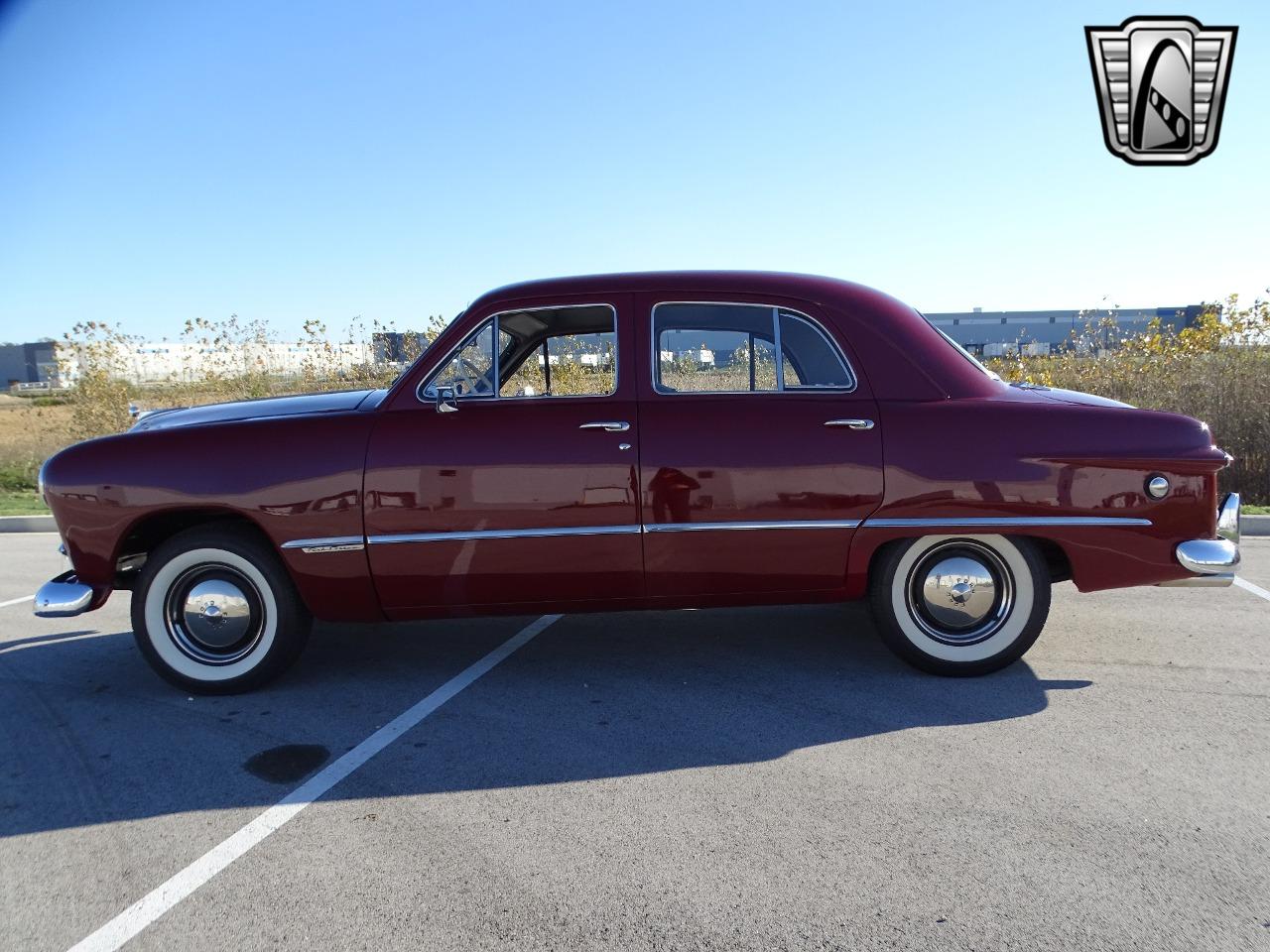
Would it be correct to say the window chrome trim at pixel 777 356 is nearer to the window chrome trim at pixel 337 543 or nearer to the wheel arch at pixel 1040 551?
the wheel arch at pixel 1040 551

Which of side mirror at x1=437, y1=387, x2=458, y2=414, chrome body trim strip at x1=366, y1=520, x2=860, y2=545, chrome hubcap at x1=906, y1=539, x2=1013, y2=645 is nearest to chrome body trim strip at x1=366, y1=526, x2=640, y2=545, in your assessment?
chrome body trim strip at x1=366, y1=520, x2=860, y2=545

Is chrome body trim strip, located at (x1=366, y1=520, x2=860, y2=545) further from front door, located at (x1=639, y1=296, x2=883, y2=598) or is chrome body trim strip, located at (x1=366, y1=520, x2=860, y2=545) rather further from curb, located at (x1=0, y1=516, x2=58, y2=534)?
curb, located at (x1=0, y1=516, x2=58, y2=534)

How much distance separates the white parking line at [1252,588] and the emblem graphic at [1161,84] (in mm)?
3743

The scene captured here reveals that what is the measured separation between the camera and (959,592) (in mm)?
4039

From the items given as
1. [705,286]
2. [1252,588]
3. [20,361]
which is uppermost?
[20,361]

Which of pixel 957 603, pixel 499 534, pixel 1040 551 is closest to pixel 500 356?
pixel 499 534

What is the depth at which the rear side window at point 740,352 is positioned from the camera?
4.06 meters

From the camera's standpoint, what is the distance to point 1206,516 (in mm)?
3895

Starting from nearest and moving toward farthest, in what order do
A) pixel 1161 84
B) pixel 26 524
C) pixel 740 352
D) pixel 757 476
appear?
1. pixel 757 476
2. pixel 740 352
3. pixel 1161 84
4. pixel 26 524

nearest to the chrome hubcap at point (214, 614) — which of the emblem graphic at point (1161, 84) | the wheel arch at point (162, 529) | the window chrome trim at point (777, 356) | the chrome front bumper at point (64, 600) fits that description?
the wheel arch at point (162, 529)

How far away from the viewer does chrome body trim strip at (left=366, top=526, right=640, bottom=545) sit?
391 cm

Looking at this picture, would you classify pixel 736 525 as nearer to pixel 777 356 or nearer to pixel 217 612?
pixel 777 356

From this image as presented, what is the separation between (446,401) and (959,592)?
2.49m

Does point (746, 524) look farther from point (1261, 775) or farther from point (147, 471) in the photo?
point (147, 471)
